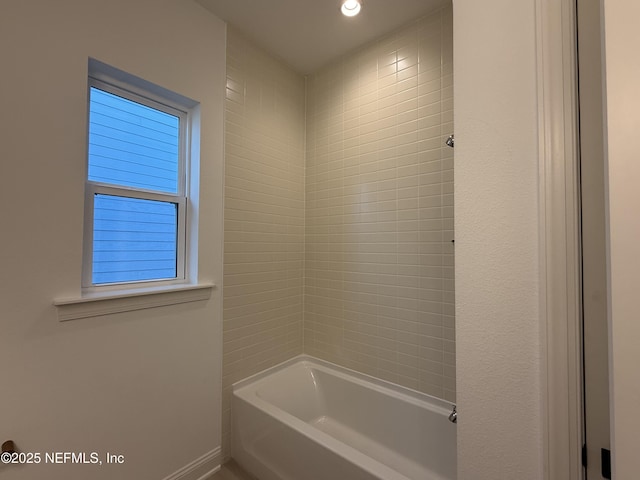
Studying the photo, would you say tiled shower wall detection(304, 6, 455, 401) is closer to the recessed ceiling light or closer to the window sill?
the recessed ceiling light

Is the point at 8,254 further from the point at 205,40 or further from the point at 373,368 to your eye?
the point at 373,368

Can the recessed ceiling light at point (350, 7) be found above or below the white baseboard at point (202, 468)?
above

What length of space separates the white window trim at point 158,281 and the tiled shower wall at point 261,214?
204 mm

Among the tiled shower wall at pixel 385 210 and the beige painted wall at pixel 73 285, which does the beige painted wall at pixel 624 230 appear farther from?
the beige painted wall at pixel 73 285

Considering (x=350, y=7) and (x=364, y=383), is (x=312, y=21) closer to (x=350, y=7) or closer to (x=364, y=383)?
(x=350, y=7)

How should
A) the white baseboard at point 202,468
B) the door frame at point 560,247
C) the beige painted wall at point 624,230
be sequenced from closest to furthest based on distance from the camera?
the beige painted wall at point 624,230, the door frame at point 560,247, the white baseboard at point 202,468

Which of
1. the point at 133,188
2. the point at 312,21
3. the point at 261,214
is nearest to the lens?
the point at 133,188

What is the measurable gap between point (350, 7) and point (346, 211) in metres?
1.27

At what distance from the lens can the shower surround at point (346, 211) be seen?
1.76 metres

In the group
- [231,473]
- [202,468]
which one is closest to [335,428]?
[231,473]

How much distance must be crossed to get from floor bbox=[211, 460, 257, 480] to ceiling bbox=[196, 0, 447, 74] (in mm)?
2850

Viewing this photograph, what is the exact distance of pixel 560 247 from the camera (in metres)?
0.68

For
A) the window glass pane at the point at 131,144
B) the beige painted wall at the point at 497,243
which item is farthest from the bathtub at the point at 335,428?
the window glass pane at the point at 131,144

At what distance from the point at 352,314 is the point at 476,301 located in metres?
1.39
